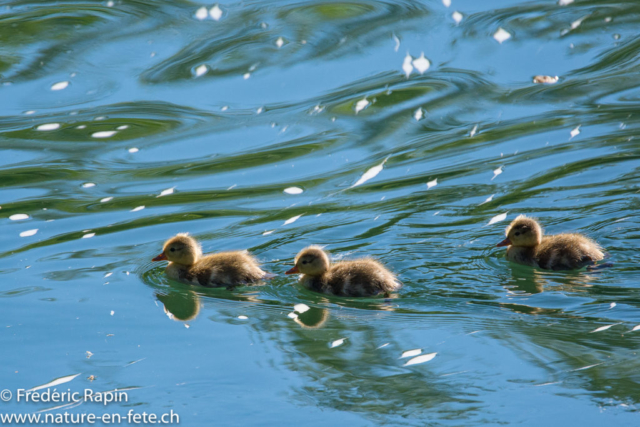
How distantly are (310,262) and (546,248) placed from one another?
5.29ft

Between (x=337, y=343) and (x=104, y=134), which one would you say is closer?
(x=337, y=343)

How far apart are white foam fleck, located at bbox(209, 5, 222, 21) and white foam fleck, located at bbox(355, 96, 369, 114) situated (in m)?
2.56

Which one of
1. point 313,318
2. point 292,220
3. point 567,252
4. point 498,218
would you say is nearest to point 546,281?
point 567,252

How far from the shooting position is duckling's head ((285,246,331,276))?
5816 mm

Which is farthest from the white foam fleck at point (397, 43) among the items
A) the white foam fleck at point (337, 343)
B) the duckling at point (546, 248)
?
the white foam fleck at point (337, 343)

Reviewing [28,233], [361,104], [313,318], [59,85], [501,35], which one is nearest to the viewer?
[313,318]

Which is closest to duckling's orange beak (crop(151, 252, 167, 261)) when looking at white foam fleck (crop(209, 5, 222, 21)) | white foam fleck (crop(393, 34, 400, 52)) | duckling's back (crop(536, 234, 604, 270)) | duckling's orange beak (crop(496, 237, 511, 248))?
duckling's orange beak (crop(496, 237, 511, 248))

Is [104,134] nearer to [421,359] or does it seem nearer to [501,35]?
[501,35]

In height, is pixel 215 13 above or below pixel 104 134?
above

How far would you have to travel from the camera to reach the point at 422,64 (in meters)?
10.5

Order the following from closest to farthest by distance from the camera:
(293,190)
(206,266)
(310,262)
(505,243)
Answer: (310,262)
(206,266)
(505,243)
(293,190)

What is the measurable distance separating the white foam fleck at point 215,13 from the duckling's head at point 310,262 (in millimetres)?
6050

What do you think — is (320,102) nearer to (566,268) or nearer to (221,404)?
(566,268)

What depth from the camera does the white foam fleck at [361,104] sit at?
31.2ft
